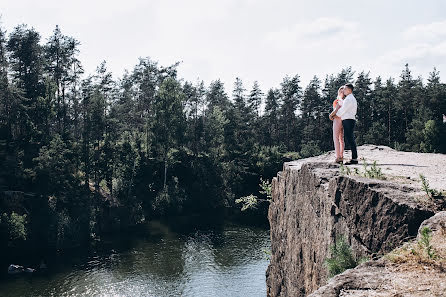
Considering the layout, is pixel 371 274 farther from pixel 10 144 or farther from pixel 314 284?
pixel 10 144

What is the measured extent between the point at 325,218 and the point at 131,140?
43721mm

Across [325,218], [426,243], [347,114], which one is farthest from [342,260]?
[347,114]

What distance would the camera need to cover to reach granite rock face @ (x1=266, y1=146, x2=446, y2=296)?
16.9ft

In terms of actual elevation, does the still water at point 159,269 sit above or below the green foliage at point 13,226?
below

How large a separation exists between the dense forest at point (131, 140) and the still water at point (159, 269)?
449 centimetres

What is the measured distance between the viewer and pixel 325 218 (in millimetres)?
7547

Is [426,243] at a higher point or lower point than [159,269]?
higher

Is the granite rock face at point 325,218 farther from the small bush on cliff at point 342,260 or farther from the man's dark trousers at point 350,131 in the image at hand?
the man's dark trousers at point 350,131

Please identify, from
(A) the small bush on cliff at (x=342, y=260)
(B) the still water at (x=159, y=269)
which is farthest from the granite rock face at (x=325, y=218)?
(B) the still water at (x=159, y=269)

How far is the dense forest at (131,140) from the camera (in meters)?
34.8

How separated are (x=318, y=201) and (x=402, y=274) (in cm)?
416

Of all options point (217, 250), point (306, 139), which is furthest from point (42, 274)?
point (306, 139)

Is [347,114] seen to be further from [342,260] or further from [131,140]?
[131,140]

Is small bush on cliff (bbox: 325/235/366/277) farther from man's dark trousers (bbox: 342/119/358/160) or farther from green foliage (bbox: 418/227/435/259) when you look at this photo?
man's dark trousers (bbox: 342/119/358/160)
